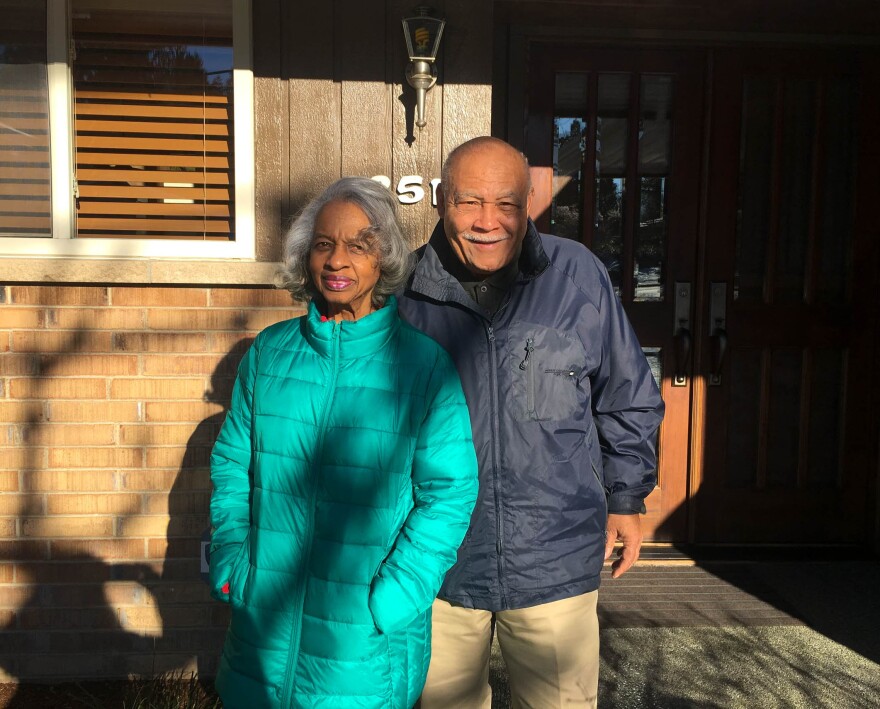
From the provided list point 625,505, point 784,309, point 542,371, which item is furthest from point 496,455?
point 784,309

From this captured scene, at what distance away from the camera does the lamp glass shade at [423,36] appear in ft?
9.57

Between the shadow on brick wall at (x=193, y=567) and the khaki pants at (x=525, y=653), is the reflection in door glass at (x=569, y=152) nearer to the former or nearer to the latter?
the shadow on brick wall at (x=193, y=567)

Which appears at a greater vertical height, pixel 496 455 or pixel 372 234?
pixel 372 234

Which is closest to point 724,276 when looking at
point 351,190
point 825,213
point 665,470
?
point 825,213

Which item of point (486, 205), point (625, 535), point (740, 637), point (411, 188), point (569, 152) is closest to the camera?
point (486, 205)

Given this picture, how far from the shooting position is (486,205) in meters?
1.92

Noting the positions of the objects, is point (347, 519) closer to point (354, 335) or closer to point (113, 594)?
point (354, 335)

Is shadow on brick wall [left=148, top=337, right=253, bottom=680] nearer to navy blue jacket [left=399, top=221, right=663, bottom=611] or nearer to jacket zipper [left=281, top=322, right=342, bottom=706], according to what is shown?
navy blue jacket [left=399, top=221, right=663, bottom=611]

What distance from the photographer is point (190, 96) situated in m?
3.14

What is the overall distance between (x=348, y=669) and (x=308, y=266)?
917 mm

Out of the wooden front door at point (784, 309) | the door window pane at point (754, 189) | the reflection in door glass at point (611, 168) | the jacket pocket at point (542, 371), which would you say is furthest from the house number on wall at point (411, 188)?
the door window pane at point (754, 189)

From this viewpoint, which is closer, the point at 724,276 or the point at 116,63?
the point at 116,63

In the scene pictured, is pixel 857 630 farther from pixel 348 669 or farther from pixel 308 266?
pixel 308 266

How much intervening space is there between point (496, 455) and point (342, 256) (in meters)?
0.61
